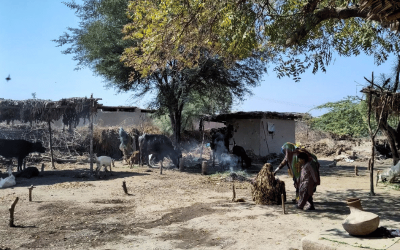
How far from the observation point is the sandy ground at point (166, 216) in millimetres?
5555

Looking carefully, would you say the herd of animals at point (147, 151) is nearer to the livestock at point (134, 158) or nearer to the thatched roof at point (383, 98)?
the livestock at point (134, 158)

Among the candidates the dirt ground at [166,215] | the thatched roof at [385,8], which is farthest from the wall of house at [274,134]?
the thatched roof at [385,8]

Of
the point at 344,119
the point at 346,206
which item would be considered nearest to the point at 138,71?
the point at 346,206

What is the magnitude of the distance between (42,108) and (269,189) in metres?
10.6

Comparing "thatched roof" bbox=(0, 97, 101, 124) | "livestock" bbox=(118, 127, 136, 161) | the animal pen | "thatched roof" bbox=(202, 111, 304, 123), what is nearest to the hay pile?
the animal pen

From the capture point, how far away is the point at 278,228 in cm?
618

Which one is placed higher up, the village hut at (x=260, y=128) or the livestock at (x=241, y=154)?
the village hut at (x=260, y=128)

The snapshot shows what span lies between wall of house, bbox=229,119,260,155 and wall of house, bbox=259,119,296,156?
297mm

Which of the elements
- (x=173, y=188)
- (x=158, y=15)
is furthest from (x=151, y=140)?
(x=158, y=15)

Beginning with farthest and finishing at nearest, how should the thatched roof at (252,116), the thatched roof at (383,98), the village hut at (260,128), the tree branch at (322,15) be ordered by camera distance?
the village hut at (260,128) < the thatched roof at (252,116) < the thatched roof at (383,98) < the tree branch at (322,15)

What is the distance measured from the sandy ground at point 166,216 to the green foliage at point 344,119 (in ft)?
48.7

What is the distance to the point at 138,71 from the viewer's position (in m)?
17.2

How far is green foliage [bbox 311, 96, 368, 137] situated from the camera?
25.3 m

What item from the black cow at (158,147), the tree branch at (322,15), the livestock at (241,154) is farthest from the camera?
the black cow at (158,147)
